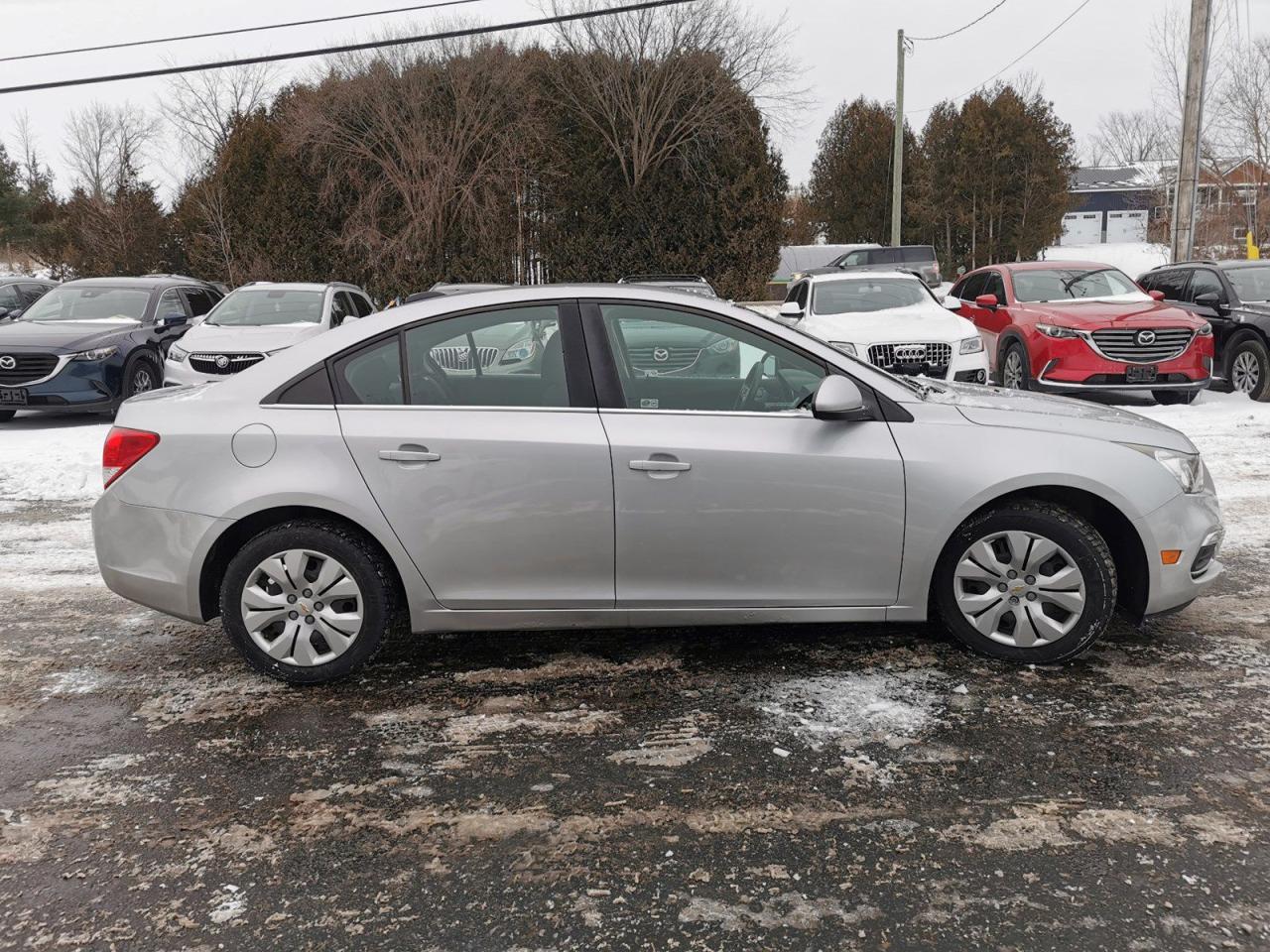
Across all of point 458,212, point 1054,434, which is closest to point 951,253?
point 458,212

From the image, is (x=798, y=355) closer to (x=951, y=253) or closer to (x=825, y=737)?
(x=825, y=737)

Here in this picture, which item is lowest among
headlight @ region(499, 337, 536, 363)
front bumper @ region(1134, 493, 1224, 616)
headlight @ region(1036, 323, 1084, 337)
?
front bumper @ region(1134, 493, 1224, 616)

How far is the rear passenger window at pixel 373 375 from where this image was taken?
14.3ft

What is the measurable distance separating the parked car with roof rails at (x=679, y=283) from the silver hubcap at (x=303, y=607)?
1901mm

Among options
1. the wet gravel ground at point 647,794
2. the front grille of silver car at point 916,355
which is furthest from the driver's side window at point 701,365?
the front grille of silver car at point 916,355

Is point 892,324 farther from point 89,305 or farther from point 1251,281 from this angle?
point 89,305

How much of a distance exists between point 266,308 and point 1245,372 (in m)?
12.0

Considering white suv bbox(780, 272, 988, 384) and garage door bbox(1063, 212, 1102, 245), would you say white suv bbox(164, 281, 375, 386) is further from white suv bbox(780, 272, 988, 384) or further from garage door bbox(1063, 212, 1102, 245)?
garage door bbox(1063, 212, 1102, 245)

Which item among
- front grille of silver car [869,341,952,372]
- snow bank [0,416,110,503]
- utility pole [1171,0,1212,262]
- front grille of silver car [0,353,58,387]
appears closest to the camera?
snow bank [0,416,110,503]

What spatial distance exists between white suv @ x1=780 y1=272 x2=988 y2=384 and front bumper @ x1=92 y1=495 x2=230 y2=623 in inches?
277

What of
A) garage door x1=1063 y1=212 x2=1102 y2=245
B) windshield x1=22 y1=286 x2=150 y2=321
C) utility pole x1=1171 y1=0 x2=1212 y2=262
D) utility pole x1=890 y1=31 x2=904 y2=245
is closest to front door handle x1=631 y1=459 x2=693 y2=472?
windshield x1=22 y1=286 x2=150 y2=321

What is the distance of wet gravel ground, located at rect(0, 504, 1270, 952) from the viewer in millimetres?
2783

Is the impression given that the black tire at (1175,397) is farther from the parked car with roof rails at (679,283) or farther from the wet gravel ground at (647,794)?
the wet gravel ground at (647,794)

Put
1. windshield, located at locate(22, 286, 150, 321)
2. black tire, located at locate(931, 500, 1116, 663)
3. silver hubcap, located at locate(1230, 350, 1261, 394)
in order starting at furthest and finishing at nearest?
windshield, located at locate(22, 286, 150, 321) → silver hubcap, located at locate(1230, 350, 1261, 394) → black tire, located at locate(931, 500, 1116, 663)
